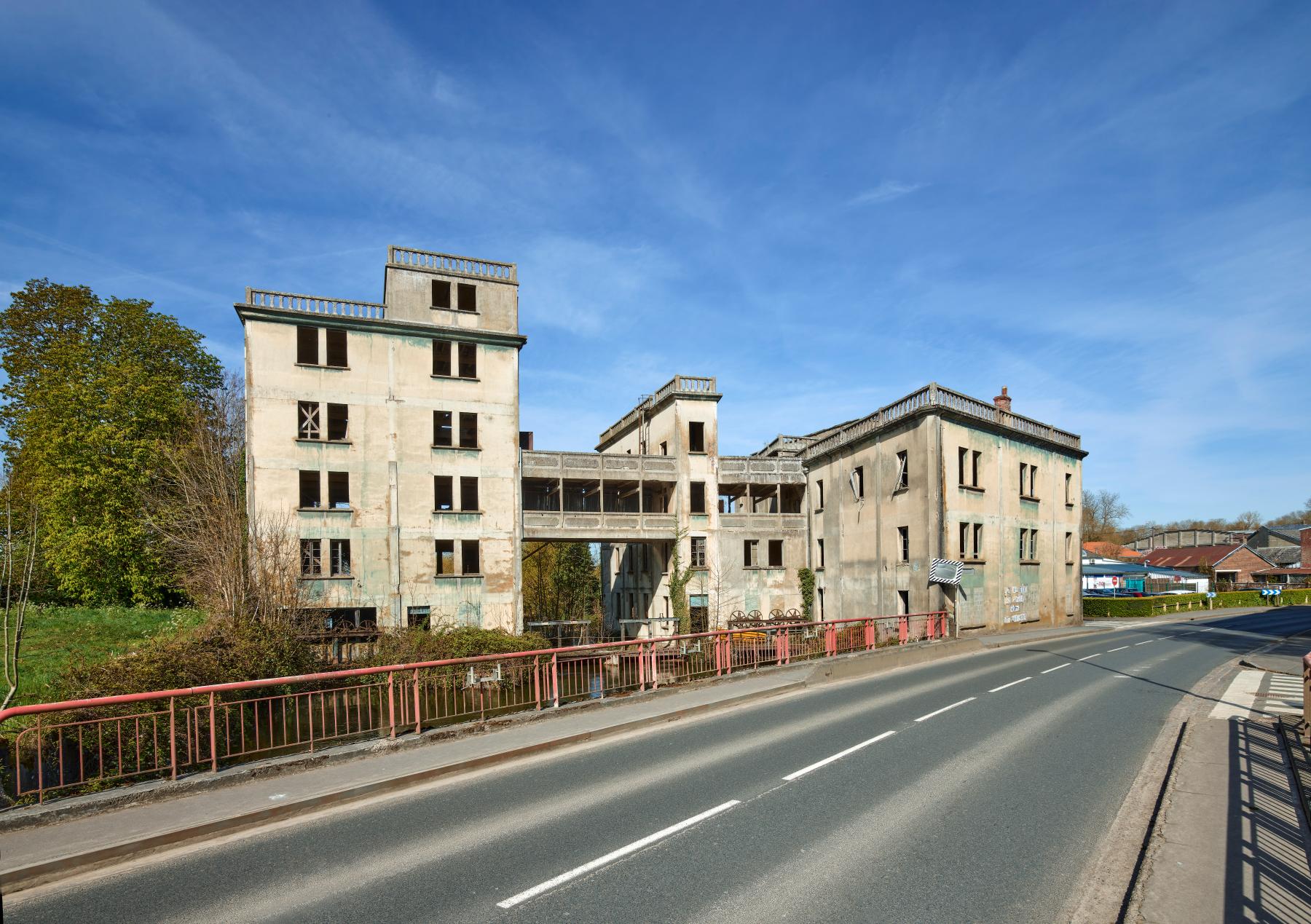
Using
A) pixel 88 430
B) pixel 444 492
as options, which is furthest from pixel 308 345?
pixel 88 430

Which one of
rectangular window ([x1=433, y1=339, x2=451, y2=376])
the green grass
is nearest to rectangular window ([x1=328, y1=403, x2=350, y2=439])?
rectangular window ([x1=433, y1=339, x2=451, y2=376])

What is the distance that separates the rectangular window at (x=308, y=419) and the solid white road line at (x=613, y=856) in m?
27.6

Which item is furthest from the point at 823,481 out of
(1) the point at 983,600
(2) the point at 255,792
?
(2) the point at 255,792

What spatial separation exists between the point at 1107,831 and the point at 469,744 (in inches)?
338

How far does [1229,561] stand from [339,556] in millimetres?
105014

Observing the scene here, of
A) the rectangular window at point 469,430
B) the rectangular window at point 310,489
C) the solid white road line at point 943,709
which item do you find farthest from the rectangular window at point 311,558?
the solid white road line at point 943,709

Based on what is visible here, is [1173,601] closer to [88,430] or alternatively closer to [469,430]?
[469,430]

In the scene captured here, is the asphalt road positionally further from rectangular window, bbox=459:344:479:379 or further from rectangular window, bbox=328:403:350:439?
rectangular window, bbox=459:344:479:379

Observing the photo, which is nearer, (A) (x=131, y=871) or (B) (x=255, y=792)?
(A) (x=131, y=871)

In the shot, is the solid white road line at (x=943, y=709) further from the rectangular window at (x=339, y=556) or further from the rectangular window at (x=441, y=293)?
the rectangular window at (x=441, y=293)

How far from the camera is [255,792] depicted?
8.73 metres

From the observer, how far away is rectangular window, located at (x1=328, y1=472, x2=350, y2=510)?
100ft

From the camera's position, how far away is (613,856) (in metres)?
6.54

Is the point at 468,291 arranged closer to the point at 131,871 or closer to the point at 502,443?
the point at 502,443
